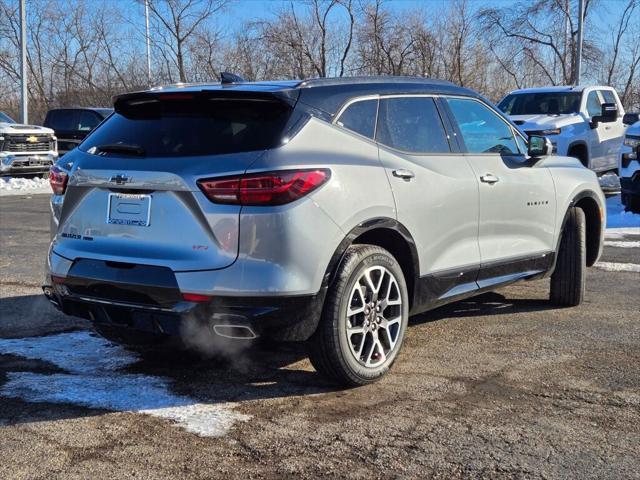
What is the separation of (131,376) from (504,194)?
109 inches

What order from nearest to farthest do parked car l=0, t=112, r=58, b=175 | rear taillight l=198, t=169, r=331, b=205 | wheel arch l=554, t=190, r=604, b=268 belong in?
rear taillight l=198, t=169, r=331, b=205, wheel arch l=554, t=190, r=604, b=268, parked car l=0, t=112, r=58, b=175

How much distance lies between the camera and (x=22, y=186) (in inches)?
717

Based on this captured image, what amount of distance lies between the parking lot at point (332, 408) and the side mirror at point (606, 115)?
8.88 m

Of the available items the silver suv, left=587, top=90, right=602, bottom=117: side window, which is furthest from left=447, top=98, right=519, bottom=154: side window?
left=587, top=90, right=602, bottom=117: side window

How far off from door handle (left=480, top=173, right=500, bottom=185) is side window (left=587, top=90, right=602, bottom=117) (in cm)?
1017

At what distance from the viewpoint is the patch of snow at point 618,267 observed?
313 inches

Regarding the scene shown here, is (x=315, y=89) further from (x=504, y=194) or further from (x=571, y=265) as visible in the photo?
A: (x=571, y=265)

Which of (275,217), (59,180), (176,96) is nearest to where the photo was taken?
(275,217)

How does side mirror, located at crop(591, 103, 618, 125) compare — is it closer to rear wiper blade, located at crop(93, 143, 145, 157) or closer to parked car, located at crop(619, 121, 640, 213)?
parked car, located at crop(619, 121, 640, 213)

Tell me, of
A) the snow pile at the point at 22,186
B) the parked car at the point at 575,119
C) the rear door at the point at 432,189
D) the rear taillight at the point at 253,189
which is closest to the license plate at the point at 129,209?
the rear taillight at the point at 253,189

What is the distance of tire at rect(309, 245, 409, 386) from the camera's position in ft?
13.3

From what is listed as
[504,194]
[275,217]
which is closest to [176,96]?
[275,217]

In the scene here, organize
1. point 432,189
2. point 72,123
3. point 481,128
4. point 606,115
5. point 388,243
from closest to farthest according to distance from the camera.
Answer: point 388,243 → point 432,189 → point 481,128 → point 606,115 → point 72,123

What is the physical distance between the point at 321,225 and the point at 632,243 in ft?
23.6
